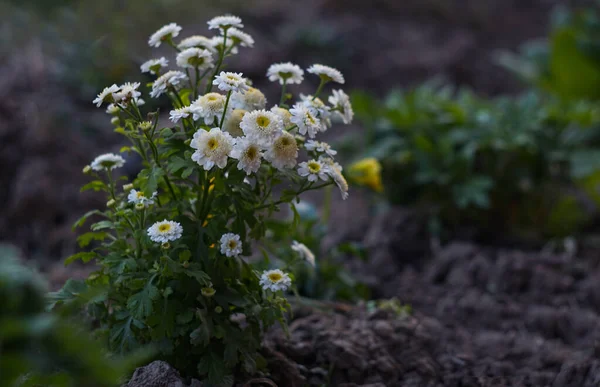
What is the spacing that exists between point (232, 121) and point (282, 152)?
17 centimetres

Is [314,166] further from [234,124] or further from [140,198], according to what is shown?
[140,198]

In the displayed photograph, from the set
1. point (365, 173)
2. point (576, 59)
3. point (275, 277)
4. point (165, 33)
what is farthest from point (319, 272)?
point (576, 59)

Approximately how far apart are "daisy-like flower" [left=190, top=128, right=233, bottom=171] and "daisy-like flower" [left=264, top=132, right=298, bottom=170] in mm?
103

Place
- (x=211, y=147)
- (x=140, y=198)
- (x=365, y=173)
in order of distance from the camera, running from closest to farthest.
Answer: (x=211, y=147) → (x=140, y=198) → (x=365, y=173)

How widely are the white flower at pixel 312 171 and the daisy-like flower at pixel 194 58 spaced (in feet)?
1.30

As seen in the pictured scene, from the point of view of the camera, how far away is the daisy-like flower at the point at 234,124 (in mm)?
1715

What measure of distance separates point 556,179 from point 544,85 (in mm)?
1616

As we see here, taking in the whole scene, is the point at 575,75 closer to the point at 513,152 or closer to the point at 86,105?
the point at 513,152

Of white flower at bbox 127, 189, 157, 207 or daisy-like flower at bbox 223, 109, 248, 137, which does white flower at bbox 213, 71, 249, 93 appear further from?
white flower at bbox 127, 189, 157, 207

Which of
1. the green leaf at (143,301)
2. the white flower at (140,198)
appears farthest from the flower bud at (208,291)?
the white flower at (140,198)

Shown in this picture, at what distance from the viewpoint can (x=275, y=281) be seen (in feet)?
5.72

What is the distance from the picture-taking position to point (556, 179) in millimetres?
3807

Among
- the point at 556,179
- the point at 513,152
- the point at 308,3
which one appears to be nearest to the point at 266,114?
the point at 513,152

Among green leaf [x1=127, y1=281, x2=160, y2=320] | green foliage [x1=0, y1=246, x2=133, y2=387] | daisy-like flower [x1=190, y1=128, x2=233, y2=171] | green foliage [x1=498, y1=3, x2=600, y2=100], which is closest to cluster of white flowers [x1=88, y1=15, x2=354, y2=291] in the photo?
daisy-like flower [x1=190, y1=128, x2=233, y2=171]
